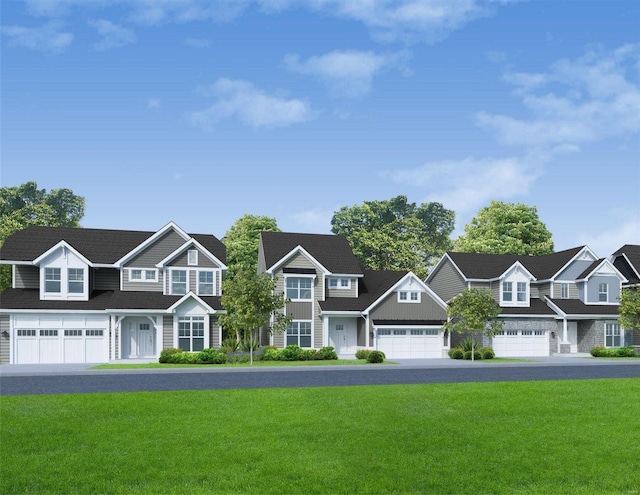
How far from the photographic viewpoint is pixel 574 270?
5234cm

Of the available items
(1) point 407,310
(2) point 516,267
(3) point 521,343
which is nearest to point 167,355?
(1) point 407,310

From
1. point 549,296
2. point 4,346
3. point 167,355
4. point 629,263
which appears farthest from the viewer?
point 629,263

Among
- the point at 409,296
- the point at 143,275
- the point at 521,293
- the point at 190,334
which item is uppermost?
the point at 143,275

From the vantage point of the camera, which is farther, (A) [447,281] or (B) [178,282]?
(A) [447,281]

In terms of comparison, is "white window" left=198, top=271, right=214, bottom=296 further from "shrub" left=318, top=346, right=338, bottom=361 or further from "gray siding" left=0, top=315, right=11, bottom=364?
"gray siding" left=0, top=315, right=11, bottom=364

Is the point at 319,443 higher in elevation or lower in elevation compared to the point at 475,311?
lower

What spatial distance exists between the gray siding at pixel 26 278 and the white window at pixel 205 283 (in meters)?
10.5

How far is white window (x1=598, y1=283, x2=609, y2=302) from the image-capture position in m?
51.8

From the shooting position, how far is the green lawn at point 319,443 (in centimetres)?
1048

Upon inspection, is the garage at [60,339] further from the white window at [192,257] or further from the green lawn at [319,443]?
the green lawn at [319,443]

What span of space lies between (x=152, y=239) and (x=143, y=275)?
2.50 meters

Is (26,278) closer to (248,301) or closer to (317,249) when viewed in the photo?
(248,301)

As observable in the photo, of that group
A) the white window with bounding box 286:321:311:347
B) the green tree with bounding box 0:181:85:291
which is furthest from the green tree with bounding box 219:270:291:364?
the green tree with bounding box 0:181:85:291

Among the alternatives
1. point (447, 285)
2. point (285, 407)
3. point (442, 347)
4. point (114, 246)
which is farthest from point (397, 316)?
point (285, 407)
